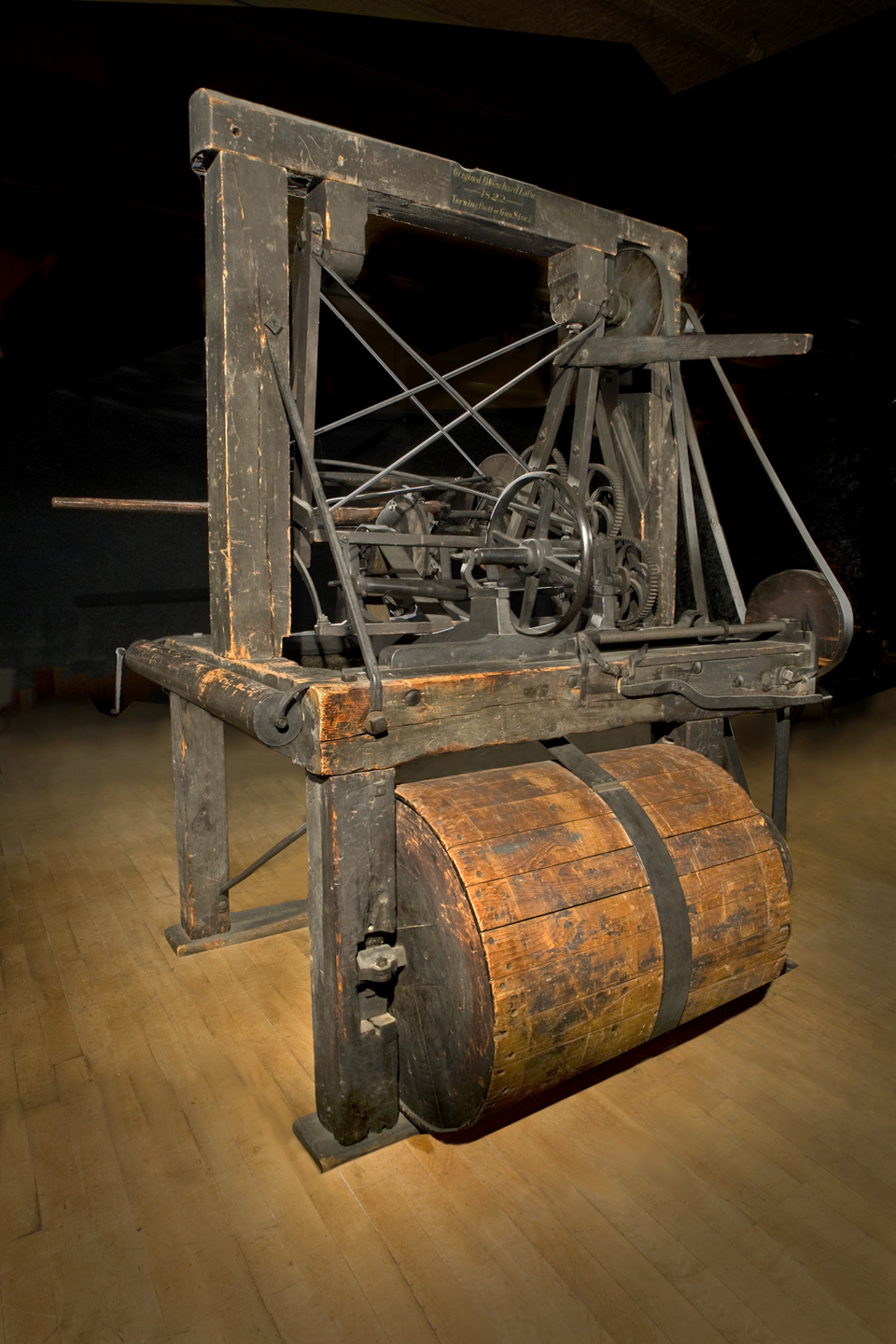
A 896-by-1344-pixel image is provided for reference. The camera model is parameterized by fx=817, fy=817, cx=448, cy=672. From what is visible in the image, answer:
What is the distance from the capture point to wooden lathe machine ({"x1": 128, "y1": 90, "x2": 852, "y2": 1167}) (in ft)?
6.16

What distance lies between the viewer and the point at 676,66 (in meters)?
4.84

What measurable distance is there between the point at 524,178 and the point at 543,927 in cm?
519

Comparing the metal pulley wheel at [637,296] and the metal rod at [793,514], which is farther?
the metal pulley wheel at [637,296]

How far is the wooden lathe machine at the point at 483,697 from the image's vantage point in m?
1.88

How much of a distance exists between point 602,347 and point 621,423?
1.34ft

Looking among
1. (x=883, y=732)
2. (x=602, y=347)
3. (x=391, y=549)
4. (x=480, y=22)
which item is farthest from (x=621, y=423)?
(x=883, y=732)

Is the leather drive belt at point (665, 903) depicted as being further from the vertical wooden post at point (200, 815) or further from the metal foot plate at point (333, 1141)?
the vertical wooden post at point (200, 815)

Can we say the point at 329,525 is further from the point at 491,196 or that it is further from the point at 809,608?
the point at 809,608

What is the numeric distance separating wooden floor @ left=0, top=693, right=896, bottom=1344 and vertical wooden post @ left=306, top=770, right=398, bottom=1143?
131 millimetres

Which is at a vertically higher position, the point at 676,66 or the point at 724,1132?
the point at 676,66

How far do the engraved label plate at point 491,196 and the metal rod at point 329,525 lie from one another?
783 mm

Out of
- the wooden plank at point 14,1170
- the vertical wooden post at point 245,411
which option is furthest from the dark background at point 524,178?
the wooden plank at point 14,1170

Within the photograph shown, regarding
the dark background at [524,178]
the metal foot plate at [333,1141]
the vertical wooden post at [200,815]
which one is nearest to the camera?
the metal foot plate at [333,1141]

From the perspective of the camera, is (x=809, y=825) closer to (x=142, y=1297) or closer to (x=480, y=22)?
(x=142, y=1297)
